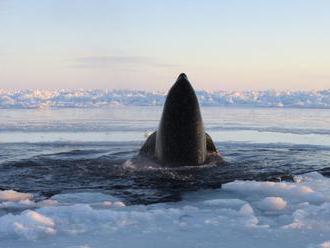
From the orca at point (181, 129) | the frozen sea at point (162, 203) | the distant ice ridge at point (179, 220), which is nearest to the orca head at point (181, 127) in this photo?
the orca at point (181, 129)

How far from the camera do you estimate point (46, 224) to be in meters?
5.44

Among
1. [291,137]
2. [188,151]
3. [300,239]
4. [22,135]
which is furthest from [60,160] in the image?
[291,137]

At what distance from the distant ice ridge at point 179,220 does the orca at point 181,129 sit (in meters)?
1.83

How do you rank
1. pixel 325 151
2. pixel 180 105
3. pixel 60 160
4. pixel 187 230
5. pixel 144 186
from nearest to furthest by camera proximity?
1. pixel 187 230
2. pixel 144 186
3. pixel 180 105
4. pixel 60 160
5. pixel 325 151

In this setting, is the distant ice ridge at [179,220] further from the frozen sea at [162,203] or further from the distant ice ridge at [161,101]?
the distant ice ridge at [161,101]

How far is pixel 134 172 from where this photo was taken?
9.33m

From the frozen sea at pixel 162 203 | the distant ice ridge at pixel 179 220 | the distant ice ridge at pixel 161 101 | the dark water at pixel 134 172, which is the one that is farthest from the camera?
the distant ice ridge at pixel 161 101

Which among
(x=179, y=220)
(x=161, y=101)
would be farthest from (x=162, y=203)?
(x=161, y=101)

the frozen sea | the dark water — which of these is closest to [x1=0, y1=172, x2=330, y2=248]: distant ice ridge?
the frozen sea

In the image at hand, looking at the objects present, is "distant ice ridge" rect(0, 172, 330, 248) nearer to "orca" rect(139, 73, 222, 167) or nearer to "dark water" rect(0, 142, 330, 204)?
"dark water" rect(0, 142, 330, 204)

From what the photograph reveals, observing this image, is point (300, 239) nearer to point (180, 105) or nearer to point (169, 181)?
point (169, 181)

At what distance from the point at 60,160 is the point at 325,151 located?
654 cm

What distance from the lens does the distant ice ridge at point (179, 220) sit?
4941mm

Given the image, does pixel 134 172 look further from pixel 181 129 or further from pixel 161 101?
pixel 161 101
